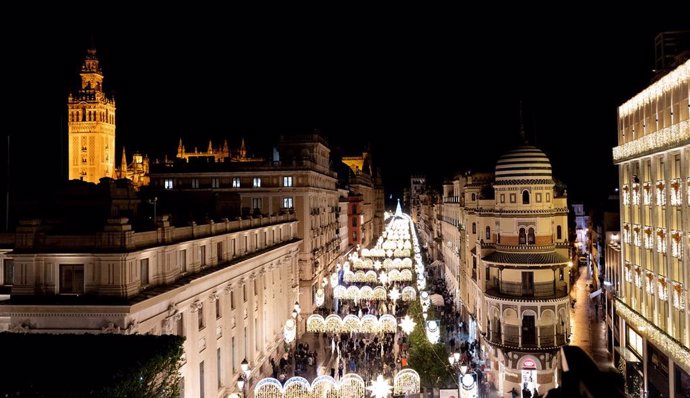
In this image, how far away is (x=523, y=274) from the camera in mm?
35438

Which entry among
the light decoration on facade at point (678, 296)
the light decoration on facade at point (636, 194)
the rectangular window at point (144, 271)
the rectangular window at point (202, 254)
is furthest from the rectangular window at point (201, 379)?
the light decoration on facade at point (636, 194)

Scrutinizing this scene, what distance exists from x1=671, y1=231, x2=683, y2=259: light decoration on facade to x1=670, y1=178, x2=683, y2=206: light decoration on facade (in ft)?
4.25

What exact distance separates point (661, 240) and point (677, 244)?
228 cm

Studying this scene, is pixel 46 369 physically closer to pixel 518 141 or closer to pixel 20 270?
pixel 20 270

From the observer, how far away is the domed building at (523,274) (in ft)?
112

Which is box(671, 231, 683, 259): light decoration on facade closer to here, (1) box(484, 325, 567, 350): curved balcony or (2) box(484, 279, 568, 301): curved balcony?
(2) box(484, 279, 568, 301): curved balcony

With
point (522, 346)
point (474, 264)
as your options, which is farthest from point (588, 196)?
point (522, 346)

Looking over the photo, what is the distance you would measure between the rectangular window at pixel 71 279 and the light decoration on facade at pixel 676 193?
939 inches

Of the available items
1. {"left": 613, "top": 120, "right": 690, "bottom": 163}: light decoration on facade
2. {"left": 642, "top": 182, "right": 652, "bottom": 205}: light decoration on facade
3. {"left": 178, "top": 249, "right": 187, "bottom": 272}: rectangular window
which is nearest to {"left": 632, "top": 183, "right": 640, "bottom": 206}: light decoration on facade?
{"left": 642, "top": 182, "right": 652, "bottom": 205}: light decoration on facade

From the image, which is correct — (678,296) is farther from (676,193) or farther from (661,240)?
(676,193)

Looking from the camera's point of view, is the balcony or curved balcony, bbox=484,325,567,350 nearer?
curved balcony, bbox=484,325,567,350

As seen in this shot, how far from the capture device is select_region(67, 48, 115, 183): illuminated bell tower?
11019 centimetres

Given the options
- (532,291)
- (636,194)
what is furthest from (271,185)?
(636,194)

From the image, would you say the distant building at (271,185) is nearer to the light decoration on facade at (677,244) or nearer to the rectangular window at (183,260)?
the rectangular window at (183,260)
